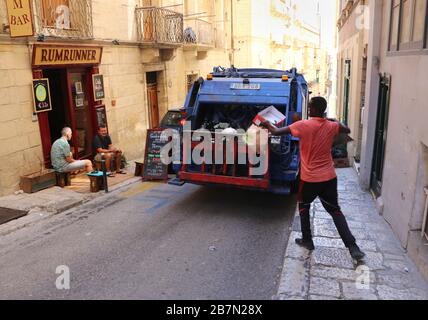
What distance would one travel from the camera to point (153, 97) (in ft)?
48.7

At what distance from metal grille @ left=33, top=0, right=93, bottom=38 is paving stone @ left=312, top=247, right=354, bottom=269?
718 cm

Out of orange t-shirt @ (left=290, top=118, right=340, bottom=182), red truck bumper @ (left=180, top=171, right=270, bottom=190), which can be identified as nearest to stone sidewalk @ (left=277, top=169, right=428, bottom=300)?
red truck bumper @ (left=180, top=171, right=270, bottom=190)

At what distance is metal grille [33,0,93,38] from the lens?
8.70 metres

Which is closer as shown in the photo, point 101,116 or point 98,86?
point 98,86

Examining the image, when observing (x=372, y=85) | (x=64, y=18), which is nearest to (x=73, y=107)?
(x=64, y=18)

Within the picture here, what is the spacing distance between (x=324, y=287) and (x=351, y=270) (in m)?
0.53

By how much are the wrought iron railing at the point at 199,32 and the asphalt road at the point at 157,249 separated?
31.6 ft

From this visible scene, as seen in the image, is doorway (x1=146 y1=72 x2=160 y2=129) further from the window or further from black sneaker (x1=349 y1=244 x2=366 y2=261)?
black sneaker (x1=349 y1=244 x2=366 y2=261)

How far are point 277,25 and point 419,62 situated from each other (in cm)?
2511

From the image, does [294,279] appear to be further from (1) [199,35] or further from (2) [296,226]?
(1) [199,35]

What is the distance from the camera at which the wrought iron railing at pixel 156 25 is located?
12.7 m
